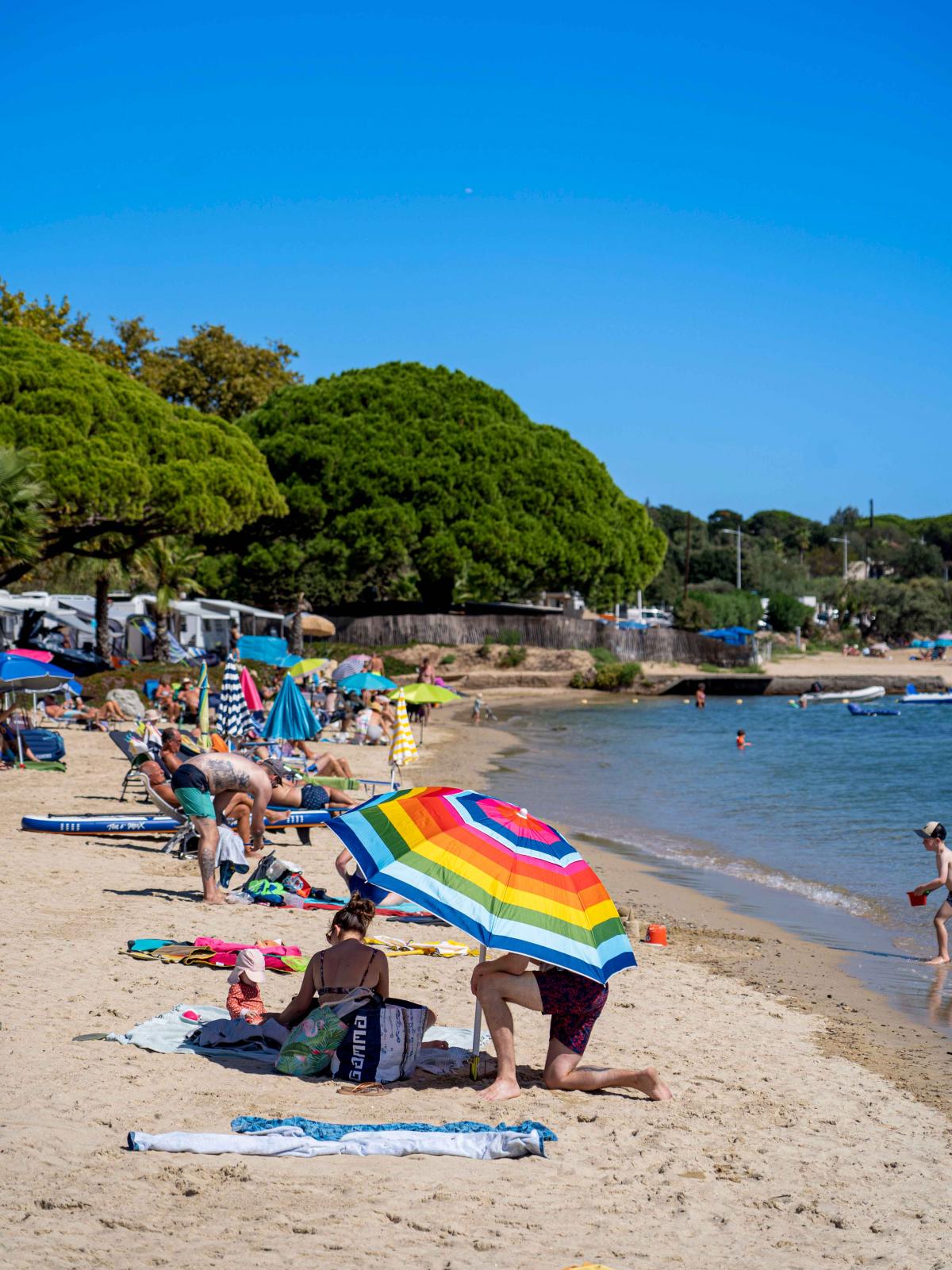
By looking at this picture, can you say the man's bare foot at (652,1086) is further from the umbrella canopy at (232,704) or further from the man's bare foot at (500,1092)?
the umbrella canopy at (232,704)

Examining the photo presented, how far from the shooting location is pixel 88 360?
29859mm

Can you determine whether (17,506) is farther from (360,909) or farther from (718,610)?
(718,610)

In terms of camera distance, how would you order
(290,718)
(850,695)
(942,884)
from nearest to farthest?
(942,884) < (290,718) < (850,695)

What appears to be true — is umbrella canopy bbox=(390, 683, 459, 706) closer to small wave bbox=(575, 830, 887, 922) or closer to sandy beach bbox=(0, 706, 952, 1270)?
small wave bbox=(575, 830, 887, 922)

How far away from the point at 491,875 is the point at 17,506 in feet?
62.0

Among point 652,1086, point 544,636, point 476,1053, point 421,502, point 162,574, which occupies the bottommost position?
point 652,1086

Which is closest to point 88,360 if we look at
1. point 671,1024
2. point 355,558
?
point 355,558

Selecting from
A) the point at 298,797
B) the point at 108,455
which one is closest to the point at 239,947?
the point at 298,797

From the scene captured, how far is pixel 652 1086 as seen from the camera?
241 inches

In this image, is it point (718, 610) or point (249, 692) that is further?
point (718, 610)

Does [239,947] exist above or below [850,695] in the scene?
above

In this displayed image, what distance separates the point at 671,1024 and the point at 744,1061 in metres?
0.70

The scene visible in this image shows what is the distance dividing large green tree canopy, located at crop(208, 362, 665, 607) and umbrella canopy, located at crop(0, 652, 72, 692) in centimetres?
3106

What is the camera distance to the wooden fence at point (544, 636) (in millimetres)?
49906
